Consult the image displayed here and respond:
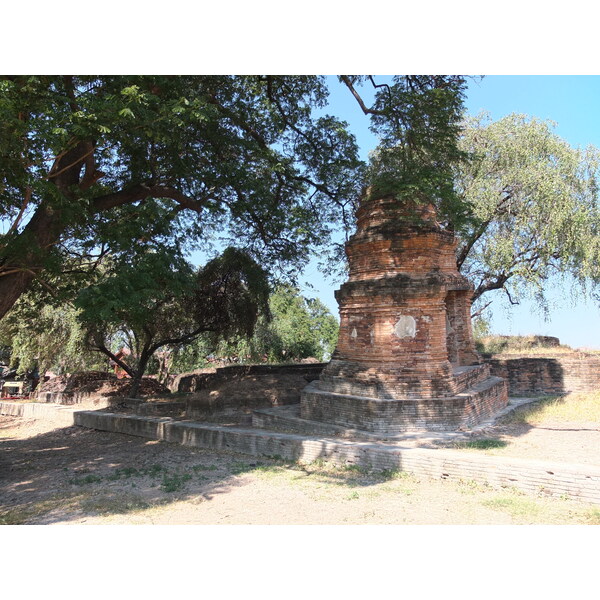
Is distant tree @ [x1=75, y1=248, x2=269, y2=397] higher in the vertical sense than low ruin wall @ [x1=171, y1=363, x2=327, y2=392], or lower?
higher

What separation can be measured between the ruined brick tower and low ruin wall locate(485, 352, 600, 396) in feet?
16.2

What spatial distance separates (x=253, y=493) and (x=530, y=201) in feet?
44.7

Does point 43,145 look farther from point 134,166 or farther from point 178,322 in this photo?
point 178,322

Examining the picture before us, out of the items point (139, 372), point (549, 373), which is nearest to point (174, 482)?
point (139, 372)

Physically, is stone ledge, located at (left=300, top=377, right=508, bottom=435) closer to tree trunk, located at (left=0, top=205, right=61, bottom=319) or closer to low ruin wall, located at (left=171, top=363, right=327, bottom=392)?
tree trunk, located at (left=0, top=205, right=61, bottom=319)

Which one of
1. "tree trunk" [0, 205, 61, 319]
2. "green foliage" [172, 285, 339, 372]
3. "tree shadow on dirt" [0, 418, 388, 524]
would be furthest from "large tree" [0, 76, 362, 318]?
"green foliage" [172, 285, 339, 372]

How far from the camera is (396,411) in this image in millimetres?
7504

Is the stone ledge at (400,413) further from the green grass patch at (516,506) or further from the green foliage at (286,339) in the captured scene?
the green foliage at (286,339)

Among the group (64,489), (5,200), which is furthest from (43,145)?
(64,489)

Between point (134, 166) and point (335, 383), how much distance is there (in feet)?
19.1

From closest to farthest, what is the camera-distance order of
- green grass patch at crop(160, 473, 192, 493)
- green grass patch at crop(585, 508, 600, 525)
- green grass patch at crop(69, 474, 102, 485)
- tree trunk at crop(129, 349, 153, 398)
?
green grass patch at crop(585, 508, 600, 525)
green grass patch at crop(160, 473, 192, 493)
green grass patch at crop(69, 474, 102, 485)
tree trunk at crop(129, 349, 153, 398)

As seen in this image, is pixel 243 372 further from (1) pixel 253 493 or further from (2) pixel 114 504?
(2) pixel 114 504

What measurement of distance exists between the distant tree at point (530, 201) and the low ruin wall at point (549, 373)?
9.17ft

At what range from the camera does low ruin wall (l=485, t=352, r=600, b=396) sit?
43.1 ft
